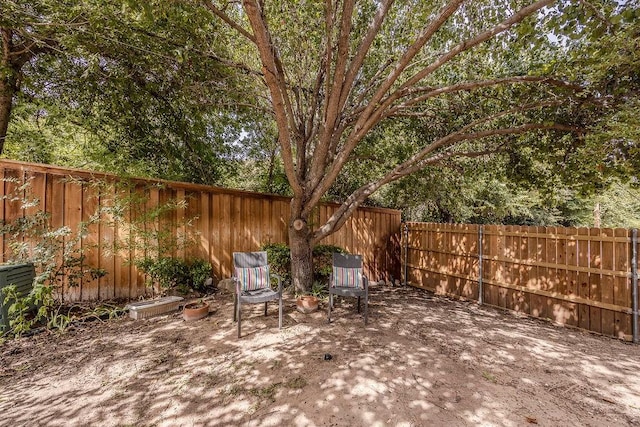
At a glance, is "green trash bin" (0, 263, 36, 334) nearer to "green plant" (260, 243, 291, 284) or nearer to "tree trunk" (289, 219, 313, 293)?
"green plant" (260, 243, 291, 284)

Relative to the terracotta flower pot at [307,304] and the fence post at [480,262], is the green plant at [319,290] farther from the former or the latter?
the fence post at [480,262]

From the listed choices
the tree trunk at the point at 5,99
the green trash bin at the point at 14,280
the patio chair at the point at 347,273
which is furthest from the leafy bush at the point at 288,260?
the tree trunk at the point at 5,99

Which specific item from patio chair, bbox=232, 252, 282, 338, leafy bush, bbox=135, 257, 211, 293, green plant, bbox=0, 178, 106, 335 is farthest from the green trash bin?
patio chair, bbox=232, 252, 282, 338

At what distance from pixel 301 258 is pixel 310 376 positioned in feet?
8.53

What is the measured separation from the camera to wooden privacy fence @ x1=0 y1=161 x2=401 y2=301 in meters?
3.65

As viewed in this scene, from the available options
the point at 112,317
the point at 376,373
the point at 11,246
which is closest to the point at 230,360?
the point at 376,373

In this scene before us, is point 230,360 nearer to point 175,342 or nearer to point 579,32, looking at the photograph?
point 175,342

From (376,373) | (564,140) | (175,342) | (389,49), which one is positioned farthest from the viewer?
(389,49)

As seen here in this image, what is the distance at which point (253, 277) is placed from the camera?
413cm

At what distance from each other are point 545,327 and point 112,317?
6584 mm

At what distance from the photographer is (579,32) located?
132 inches

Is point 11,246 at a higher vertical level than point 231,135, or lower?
lower

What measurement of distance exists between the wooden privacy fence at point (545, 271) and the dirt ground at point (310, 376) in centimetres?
54

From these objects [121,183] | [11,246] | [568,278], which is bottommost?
[568,278]
